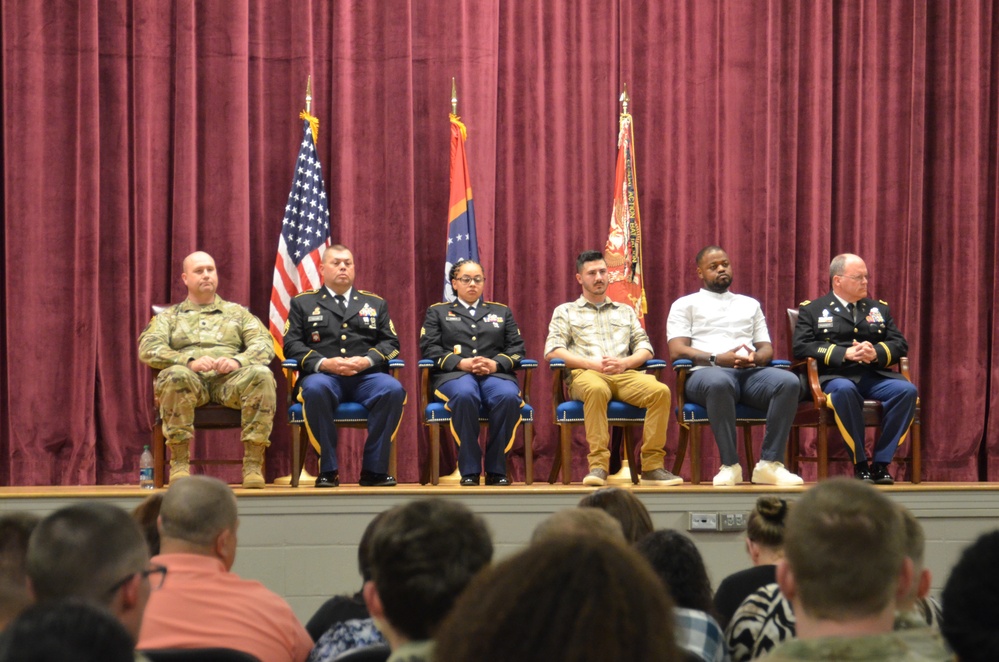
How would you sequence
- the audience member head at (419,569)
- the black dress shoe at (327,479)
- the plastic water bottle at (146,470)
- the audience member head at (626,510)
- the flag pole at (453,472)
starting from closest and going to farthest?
1. the audience member head at (419,569)
2. the audience member head at (626,510)
3. the black dress shoe at (327,479)
4. the plastic water bottle at (146,470)
5. the flag pole at (453,472)

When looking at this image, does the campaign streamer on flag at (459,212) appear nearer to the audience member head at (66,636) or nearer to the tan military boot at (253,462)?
the tan military boot at (253,462)

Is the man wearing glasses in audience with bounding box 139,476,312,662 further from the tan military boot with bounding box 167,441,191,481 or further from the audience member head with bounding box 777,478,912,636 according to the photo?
the tan military boot with bounding box 167,441,191,481

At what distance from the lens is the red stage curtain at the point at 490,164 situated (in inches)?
247

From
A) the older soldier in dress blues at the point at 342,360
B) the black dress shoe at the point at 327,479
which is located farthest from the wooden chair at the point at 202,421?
the black dress shoe at the point at 327,479

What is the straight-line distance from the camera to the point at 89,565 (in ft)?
5.32

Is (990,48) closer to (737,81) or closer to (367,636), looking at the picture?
(737,81)

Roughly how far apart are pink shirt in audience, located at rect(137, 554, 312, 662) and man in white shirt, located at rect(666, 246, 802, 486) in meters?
3.49

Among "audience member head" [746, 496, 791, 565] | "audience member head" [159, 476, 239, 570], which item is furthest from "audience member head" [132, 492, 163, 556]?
"audience member head" [746, 496, 791, 565]

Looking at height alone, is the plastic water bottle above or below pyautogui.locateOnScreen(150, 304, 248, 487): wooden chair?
below

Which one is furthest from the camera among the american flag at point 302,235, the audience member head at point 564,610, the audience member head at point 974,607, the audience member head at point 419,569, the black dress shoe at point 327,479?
the american flag at point 302,235

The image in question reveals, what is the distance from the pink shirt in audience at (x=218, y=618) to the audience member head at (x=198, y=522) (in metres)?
0.05

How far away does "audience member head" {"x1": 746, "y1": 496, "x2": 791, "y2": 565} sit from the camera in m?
2.68

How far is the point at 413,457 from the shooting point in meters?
6.45

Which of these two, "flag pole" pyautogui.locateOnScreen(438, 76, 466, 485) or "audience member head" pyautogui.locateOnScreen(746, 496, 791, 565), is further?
"flag pole" pyautogui.locateOnScreen(438, 76, 466, 485)
